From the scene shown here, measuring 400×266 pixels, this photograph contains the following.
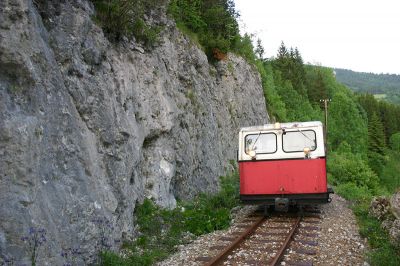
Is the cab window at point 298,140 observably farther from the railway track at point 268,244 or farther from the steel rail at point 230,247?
the steel rail at point 230,247

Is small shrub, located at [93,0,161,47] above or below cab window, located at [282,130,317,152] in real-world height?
above

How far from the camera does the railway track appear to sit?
761 centimetres

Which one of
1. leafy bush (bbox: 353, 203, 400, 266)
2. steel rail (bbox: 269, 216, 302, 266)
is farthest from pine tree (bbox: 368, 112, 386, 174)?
steel rail (bbox: 269, 216, 302, 266)

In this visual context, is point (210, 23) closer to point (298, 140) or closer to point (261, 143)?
point (261, 143)

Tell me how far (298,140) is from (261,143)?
107 centimetres

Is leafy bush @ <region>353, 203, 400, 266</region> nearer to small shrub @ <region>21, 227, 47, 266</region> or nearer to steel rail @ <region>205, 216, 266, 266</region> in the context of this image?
steel rail @ <region>205, 216, 266, 266</region>

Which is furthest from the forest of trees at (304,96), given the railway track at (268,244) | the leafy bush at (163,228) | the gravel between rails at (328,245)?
the leafy bush at (163,228)

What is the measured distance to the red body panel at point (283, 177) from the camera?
1153 cm

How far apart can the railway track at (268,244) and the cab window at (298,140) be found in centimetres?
201

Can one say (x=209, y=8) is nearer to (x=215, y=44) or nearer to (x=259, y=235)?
(x=215, y=44)

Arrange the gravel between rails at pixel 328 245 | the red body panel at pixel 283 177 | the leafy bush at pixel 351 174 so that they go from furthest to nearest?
1. the leafy bush at pixel 351 174
2. the red body panel at pixel 283 177
3. the gravel between rails at pixel 328 245

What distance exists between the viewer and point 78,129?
25.2 ft

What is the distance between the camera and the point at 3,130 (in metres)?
5.90

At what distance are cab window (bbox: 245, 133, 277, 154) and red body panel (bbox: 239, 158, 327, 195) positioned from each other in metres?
0.46
